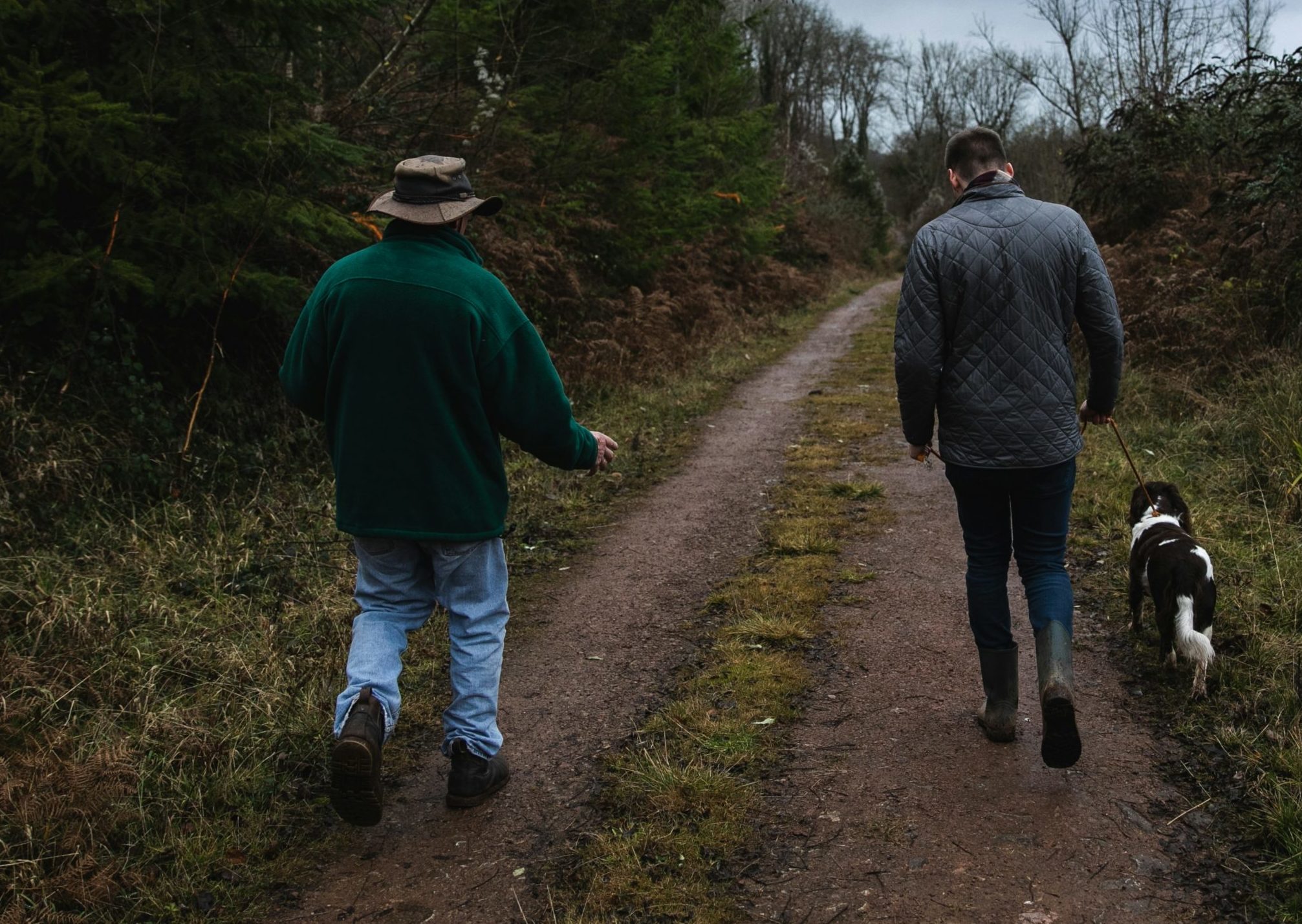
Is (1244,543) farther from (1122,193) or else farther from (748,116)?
(748,116)

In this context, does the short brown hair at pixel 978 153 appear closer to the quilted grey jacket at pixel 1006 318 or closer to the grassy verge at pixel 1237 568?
the quilted grey jacket at pixel 1006 318

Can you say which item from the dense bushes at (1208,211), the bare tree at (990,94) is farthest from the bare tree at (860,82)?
the dense bushes at (1208,211)

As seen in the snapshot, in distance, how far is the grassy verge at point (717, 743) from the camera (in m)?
2.93

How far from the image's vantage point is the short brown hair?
356cm

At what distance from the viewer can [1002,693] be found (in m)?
3.74

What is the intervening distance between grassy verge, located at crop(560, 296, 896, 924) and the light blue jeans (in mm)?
581

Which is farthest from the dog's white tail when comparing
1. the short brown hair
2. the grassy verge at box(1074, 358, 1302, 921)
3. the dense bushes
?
the dense bushes

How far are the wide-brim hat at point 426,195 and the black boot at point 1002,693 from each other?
2.45 metres

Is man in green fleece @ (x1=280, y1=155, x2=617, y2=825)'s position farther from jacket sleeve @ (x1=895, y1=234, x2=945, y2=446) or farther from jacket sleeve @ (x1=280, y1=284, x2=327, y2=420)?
jacket sleeve @ (x1=895, y1=234, x2=945, y2=446)

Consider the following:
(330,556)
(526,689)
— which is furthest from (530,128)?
(526,689)

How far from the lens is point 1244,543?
5.59 metres

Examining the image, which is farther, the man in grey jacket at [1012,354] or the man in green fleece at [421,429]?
the man in grey jacket at [1012,354]

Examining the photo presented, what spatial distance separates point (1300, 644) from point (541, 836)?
10.7 ft

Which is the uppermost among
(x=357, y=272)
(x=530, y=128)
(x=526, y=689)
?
(x=530, y=128)
